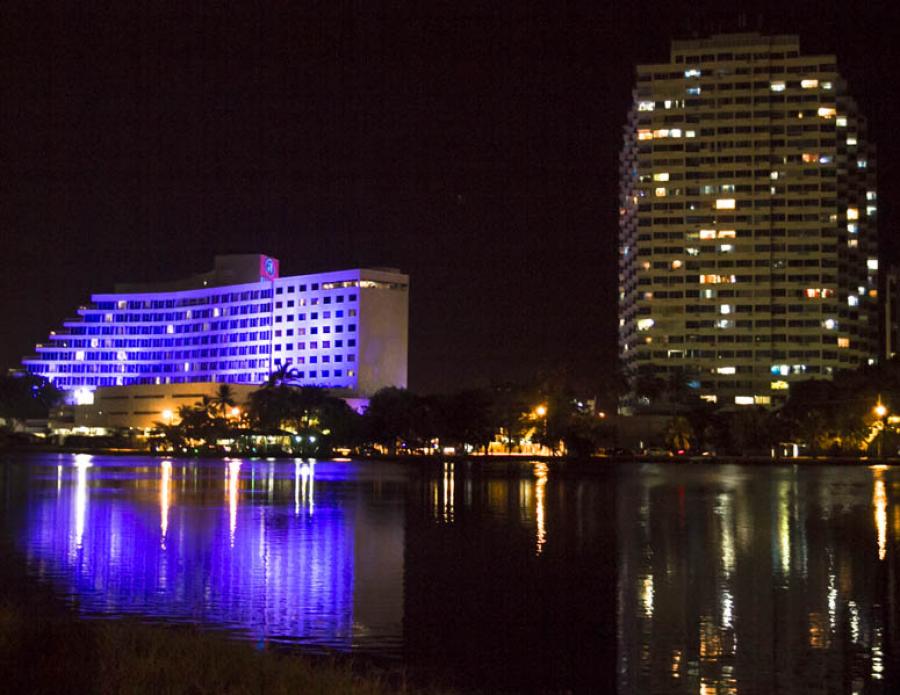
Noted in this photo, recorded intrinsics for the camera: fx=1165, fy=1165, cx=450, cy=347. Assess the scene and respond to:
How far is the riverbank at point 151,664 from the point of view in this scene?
13992 mm

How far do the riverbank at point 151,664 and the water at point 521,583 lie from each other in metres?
1.99

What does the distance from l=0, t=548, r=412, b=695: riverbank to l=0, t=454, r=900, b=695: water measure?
199 cm

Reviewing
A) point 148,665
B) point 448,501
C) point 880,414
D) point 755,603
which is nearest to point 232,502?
point 448,501

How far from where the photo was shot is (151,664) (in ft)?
49.1

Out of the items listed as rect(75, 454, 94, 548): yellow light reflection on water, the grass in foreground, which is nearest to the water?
rect(75, 454, 94, 548): yellow light reflection on water

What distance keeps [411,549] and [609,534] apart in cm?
855

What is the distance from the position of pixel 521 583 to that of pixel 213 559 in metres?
8.47

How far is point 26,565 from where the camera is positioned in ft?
94.6

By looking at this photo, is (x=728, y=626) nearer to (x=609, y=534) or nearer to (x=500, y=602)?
(x=500, y=602)

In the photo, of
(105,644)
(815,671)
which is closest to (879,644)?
(815,671)

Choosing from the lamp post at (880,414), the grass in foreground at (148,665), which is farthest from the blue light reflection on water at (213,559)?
the lamp post at (880,414)

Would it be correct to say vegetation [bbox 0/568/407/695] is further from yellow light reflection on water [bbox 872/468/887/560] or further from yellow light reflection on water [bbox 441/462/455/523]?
yellow light reflection on water [bbox 441/462/455/523]

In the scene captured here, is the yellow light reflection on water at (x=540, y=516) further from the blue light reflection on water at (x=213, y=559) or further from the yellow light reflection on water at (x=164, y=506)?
the yellow light reflection on water at (x=164, y=506)

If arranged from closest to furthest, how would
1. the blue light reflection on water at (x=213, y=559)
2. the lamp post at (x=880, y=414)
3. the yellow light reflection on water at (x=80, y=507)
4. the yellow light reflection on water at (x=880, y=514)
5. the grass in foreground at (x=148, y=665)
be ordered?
the grass in foreground at (x=148, y=665) → the blue light reflection on water at (x=213, y=559) → the yellow light reflection on water at (x=880, y=514) → the yellow light reflection on water at (x=80, y=507) → the lamp post at (x=880, y=414)
